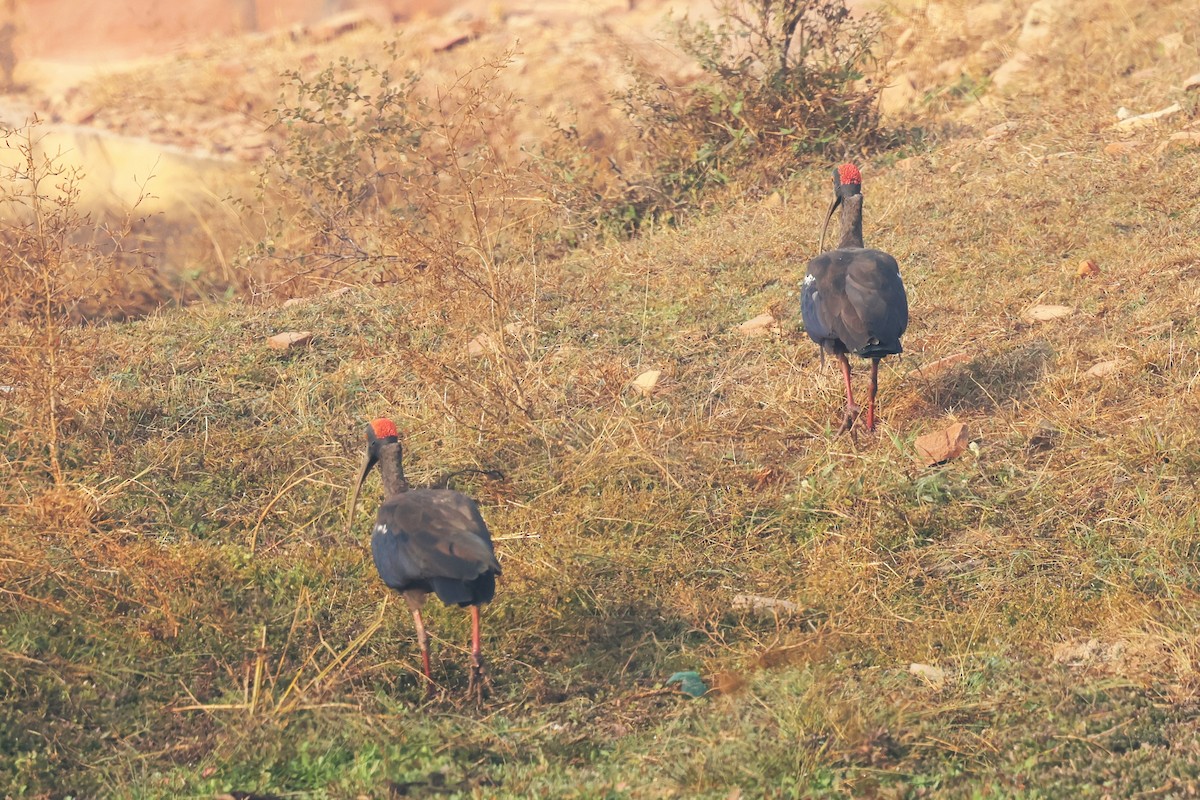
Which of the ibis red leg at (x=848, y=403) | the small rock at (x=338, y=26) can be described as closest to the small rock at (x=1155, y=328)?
the ibis red leg at (x=848, y=403)

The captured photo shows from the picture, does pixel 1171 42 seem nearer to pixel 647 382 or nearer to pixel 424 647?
pixel 647 382

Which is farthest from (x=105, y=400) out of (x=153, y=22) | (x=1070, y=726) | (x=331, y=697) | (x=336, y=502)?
(x=153, y=22)

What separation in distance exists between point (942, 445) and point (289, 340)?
3930mm

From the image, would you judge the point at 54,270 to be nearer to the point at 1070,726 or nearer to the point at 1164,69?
the point at 1070,726

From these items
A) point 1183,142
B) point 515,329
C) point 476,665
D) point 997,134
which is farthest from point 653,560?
point 997,134

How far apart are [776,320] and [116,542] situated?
4075 mm

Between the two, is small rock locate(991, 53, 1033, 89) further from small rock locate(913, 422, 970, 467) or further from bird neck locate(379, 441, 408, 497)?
bird neck locate(379, 441, 408, 497)

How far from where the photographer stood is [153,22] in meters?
19.2

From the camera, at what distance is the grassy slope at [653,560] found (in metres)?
4.24

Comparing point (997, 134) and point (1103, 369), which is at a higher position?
point (997, 134)

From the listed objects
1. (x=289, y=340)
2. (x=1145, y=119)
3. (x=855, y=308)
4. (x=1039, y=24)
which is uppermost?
(x=1039, y=24)

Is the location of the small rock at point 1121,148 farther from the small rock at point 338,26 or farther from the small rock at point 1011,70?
the small rock at point 338,26

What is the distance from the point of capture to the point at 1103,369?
21.7ft

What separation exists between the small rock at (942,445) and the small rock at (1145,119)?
537 cm
